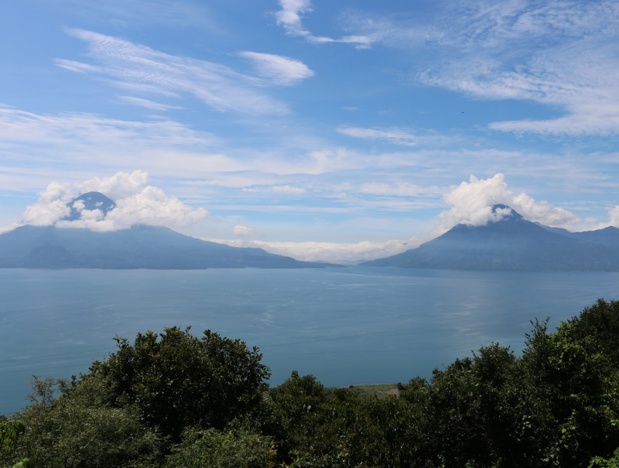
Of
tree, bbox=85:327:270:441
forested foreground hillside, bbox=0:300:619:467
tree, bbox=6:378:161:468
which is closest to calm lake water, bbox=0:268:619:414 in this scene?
tree, bbox=85:327:270:441

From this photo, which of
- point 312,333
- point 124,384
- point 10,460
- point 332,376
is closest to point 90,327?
point 312,333

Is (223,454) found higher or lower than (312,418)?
higher

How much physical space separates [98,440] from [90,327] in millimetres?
156530

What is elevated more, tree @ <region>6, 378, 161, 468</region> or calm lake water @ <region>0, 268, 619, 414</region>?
tree @ <region>6, 378, 161, 468</region>

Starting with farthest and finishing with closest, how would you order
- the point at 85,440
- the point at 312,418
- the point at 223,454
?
the point at 312,418 → the point at 85,440 → the point at 223,454

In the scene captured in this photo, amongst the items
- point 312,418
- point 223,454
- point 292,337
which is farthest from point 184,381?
point 292,337

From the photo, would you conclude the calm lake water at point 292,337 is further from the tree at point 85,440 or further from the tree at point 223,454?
the tree at point 223,454

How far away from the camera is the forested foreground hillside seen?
18455 mm

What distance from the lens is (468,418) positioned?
842 inches

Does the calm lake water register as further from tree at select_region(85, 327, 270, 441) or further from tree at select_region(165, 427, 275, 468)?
tree at select_region(165, 427, 275, 468)

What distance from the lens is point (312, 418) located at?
24.2m

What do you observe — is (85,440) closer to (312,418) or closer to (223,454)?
(223,454)

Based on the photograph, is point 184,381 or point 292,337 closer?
point 184,381

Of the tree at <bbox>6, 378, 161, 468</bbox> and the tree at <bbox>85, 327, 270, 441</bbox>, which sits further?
the tree at <bbox>85, 327, 270, 441</bbox>
